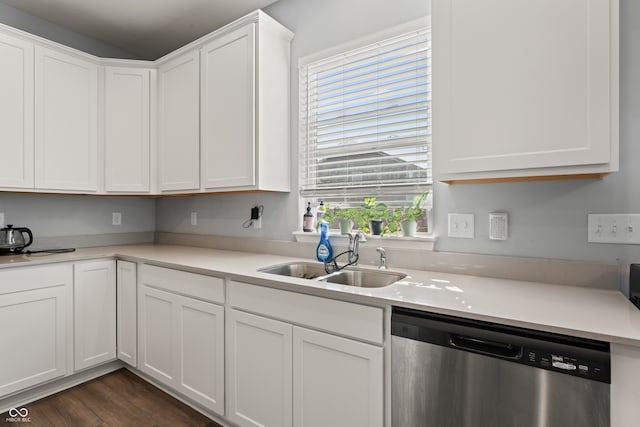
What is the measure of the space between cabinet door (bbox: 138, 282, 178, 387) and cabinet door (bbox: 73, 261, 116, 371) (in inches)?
11.8

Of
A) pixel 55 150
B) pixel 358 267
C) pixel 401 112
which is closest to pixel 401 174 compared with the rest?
pixel 401 112

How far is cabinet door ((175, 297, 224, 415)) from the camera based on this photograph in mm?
1833

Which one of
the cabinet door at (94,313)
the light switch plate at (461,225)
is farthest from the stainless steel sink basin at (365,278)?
the cabinet door at (94,313)

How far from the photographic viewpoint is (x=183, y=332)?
2.02m

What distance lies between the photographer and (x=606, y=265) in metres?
1.41

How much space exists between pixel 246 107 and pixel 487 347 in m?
1.88

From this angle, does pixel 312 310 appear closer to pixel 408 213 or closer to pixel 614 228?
pixel 408 213

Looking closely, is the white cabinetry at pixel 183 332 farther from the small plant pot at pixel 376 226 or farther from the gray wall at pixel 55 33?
the gray wall at pixel 55 33

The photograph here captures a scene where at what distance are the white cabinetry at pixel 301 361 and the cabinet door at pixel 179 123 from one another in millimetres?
1221

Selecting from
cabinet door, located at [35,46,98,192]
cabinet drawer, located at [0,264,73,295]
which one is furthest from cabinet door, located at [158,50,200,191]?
cabinet drawer, located at [0,264,73,295]

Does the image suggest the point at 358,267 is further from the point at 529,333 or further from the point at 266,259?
the point at 529,333

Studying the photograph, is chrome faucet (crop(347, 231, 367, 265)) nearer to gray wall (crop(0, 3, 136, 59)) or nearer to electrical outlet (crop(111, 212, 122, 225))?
electrical outlet (crop(111, 212, 122, 225))

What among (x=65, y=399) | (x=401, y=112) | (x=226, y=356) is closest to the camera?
(x=226, y=356)

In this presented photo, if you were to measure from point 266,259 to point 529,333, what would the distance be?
5.11 ft
